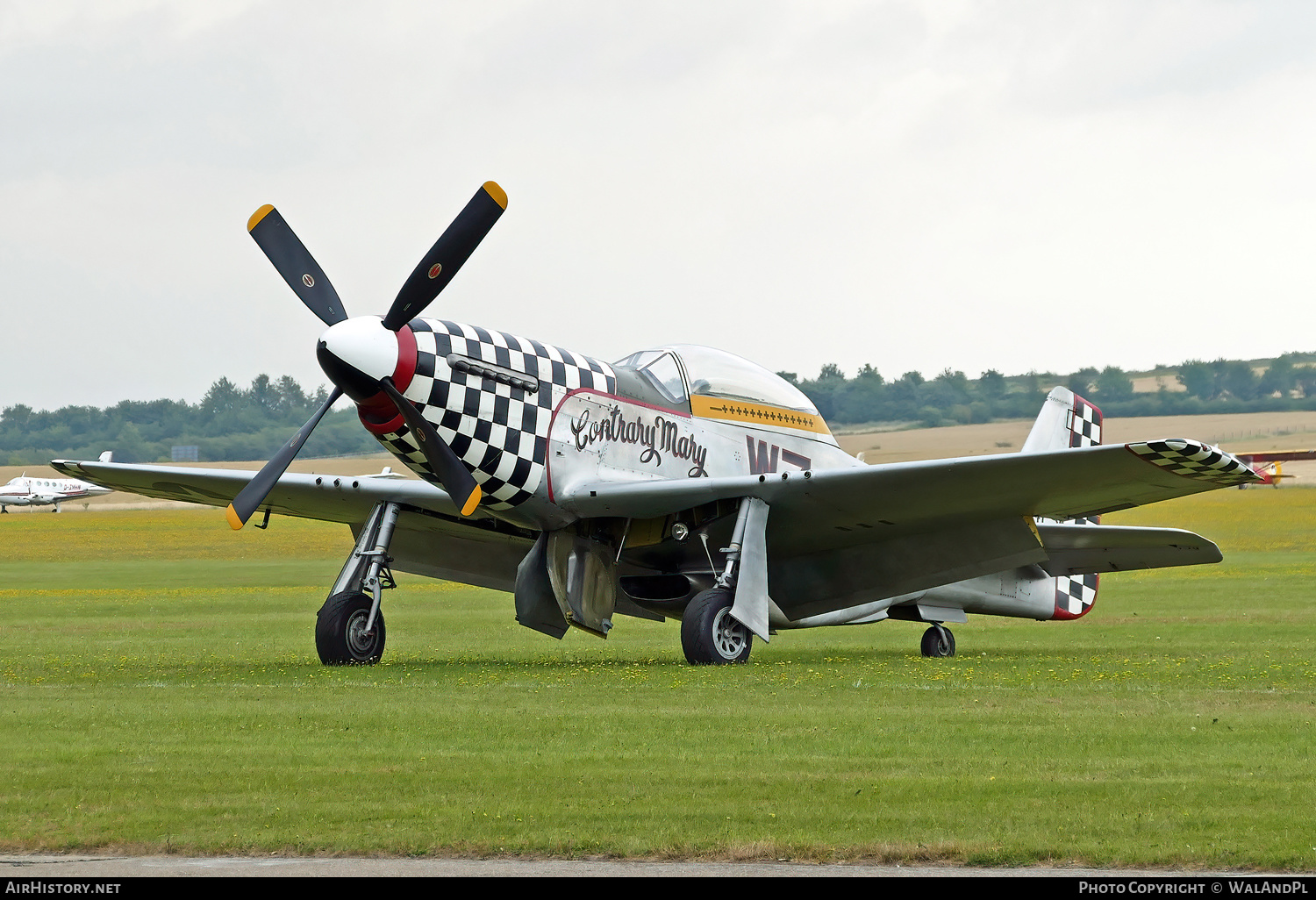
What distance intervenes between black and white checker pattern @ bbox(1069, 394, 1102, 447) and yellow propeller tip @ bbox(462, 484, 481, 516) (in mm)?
8644

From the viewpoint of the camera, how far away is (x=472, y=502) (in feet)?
43.4

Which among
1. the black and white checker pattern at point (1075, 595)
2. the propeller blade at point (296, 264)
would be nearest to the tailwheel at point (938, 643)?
the black and white checker pattern at point (1075, 595)

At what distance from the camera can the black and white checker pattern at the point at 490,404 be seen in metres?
13.3

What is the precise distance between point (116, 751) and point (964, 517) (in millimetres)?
9212

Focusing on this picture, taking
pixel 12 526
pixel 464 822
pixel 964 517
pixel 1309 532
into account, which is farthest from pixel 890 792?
pixel 12 526

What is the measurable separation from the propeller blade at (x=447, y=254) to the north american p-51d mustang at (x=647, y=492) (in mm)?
18

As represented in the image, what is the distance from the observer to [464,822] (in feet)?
21.6

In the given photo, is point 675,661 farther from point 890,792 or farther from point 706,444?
point 890,792

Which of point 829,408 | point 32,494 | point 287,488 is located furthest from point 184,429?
point 287,488

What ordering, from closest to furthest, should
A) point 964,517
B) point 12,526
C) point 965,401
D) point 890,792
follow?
point 890,792 → point 964,517 → point 12,526 → point 965,401

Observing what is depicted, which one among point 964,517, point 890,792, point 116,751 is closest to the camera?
point 890,792

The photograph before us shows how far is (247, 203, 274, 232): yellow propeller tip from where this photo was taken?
1410 cm

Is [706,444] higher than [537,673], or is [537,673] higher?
[706,444]
